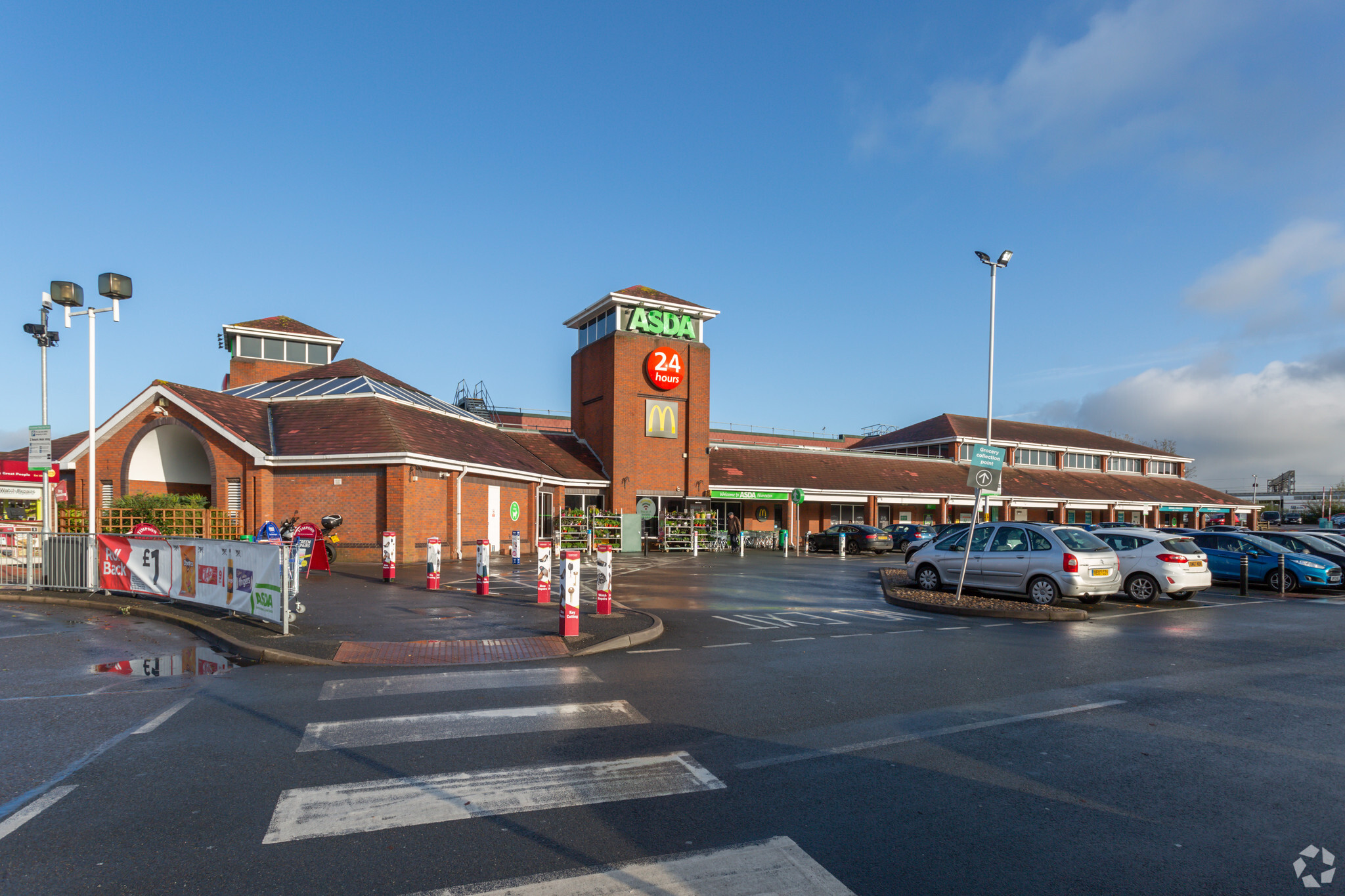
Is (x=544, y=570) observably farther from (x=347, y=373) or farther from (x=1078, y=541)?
(x=347, y=373)

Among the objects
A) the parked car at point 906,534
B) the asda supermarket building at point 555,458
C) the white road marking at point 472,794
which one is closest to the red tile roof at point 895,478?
the asda supermarket building at point 555,458

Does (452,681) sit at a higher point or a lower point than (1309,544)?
lower

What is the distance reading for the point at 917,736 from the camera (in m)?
6.26

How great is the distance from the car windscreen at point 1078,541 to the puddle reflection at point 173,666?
45.6 ft

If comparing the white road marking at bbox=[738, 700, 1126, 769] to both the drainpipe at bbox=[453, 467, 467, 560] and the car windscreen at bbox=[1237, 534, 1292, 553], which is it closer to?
the car windscreen at bbox=[1237, 534, 1292, 553]

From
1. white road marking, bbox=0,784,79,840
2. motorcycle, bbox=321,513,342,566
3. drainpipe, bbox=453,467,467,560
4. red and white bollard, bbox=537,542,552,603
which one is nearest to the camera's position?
white road marking, bbox=0,784,79,840

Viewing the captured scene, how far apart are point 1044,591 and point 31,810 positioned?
49.0ft

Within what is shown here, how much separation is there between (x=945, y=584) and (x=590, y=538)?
1684 cm

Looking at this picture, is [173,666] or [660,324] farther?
[660,324]

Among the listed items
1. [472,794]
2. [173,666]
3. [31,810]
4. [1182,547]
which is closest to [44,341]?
[173,666]

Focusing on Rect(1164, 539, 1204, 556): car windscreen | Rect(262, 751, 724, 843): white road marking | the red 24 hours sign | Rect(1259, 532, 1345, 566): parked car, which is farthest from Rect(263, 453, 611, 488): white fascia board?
Rect(1259, 532, 1345, 566): parked car

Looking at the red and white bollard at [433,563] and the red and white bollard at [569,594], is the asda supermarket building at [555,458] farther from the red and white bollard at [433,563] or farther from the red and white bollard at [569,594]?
the red and white bollard at [569,594]

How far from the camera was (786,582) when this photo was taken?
66.2ft

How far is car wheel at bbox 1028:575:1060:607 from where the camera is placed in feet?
48.4
